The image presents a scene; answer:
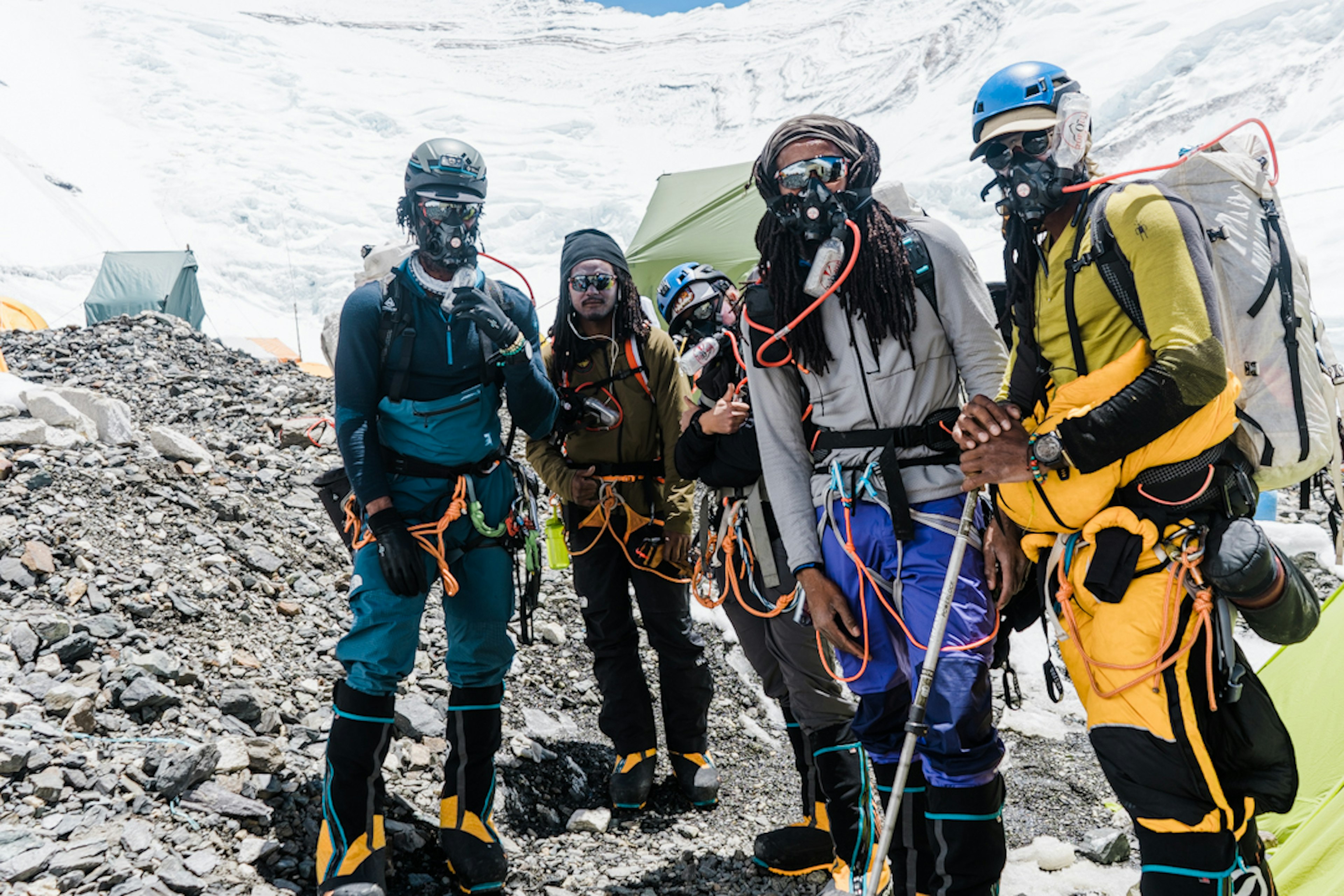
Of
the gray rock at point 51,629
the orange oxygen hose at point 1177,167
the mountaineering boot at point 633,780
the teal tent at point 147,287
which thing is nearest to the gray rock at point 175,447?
the gray rock at point 51,629

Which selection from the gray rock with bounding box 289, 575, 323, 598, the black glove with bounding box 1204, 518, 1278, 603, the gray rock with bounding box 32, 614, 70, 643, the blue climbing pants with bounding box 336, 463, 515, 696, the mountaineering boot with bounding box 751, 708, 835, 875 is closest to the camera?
the black glove with bounding box 1204, 518, 1278, 603

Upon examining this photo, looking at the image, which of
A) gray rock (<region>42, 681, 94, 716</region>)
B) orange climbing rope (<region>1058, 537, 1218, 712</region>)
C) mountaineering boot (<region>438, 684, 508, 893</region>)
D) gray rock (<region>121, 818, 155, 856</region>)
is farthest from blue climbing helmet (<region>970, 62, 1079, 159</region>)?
gray rock (<region>42, 681, 94, 716</region>)

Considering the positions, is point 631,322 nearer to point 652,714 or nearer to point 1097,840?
point 652,714

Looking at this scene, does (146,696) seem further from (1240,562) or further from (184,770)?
(1240,562)

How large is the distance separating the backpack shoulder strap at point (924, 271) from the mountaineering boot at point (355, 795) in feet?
7.67

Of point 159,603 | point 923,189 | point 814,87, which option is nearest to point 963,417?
point 159,603

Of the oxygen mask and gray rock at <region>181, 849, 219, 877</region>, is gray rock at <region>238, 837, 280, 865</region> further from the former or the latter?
the oxygen mask

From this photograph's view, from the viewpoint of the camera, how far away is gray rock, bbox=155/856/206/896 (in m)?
3.17

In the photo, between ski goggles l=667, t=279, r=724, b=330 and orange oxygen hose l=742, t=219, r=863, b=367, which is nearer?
orange oxygen hose l=742, t=219, r=863, b=367

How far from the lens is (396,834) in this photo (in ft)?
12.5

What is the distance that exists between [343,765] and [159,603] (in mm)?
2277

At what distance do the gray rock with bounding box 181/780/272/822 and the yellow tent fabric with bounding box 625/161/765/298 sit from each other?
40.1 feet

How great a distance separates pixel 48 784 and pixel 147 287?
2911 centimetres

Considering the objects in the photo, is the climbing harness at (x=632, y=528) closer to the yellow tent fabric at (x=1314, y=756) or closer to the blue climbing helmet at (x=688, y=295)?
the blue climbing helmet at (x=688, y=295)
